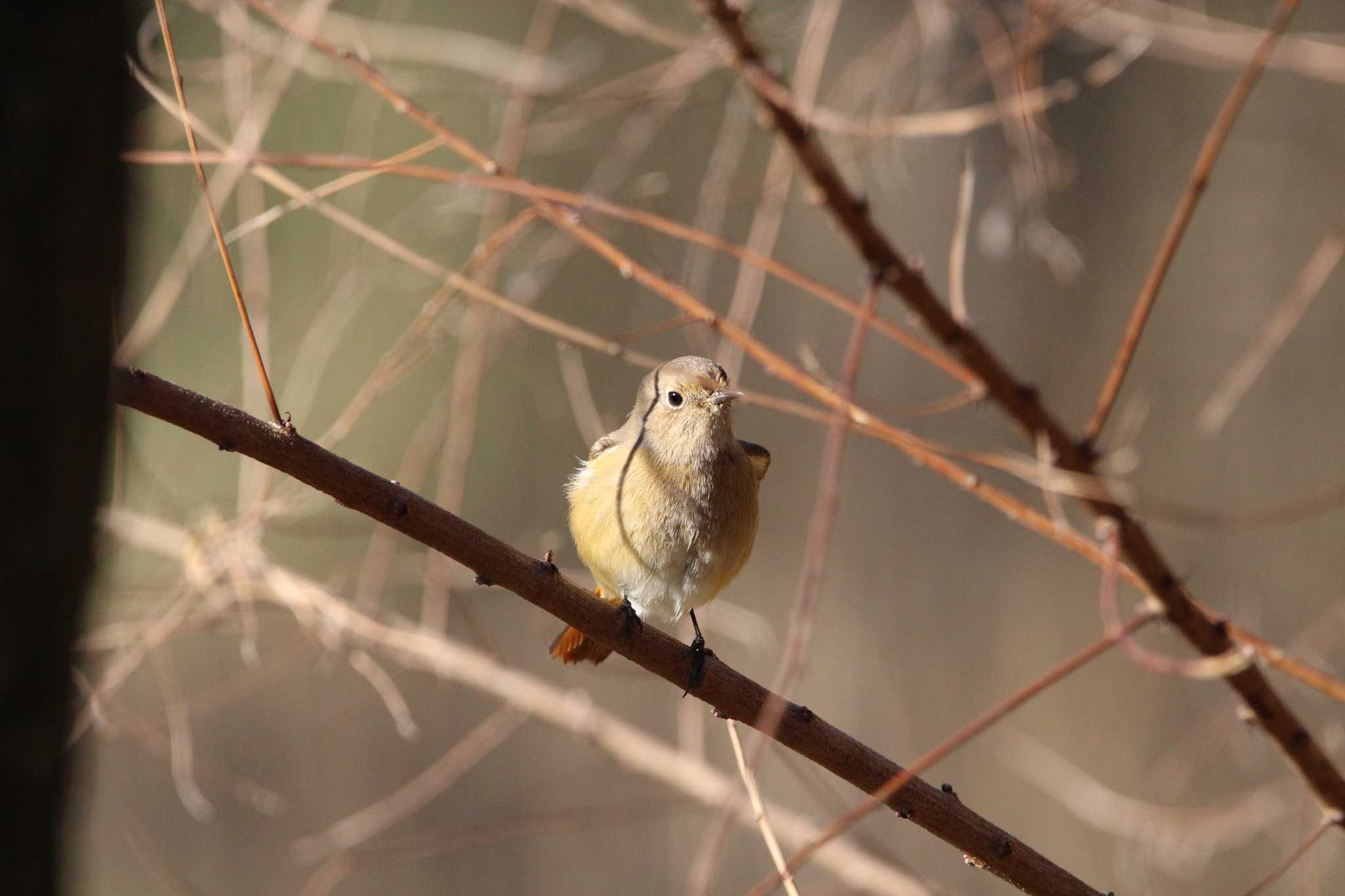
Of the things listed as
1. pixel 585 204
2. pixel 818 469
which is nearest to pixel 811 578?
pixel 585 204

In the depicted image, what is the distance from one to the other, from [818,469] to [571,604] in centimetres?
357

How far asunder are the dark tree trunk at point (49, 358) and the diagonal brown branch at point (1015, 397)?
752 mm

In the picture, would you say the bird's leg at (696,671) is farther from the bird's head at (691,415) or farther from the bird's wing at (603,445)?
the bird's wing at (603,445)

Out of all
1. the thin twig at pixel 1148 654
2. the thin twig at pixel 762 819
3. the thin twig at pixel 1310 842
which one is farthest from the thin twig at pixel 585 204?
the thin twig at pixel 1310 842

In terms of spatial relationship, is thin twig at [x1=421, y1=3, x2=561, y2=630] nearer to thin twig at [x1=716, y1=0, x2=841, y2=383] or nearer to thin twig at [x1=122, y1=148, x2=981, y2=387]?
thin twig at [x1=122, y1=148, x2=981, y2=387]

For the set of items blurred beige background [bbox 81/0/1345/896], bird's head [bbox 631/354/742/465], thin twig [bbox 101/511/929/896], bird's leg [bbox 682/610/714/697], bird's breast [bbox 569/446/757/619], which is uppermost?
blurred beige background [bbox 81/0/1345/896]

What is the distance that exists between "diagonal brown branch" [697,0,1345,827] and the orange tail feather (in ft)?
4.37

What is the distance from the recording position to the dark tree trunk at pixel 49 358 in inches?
54.3

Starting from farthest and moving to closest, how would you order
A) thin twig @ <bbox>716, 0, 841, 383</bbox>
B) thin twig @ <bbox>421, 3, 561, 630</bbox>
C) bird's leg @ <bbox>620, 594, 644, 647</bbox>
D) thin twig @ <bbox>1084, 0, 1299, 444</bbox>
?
1. thin twig @ <bbox>421, 3, 561, 630</bbox>
2. thin twig @ <bbox>716, 0, 841, 383</bbox>
3. bird's leg @ <bbox>620, 594, 644, 647</bbox>
4. thin twig @ <bbox>1084, 0, 1299, 444</bbox>

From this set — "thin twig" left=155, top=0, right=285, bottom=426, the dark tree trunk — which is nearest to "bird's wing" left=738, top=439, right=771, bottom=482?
"thin twig" left=155, top=0, right=285, bottom=426

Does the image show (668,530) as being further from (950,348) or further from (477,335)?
(950,348)

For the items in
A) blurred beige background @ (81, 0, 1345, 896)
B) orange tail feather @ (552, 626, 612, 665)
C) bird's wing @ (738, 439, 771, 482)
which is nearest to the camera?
orange tail feather @ (552, 626, 612, 665)

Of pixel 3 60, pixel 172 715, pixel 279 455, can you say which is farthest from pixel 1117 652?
pixel 3 60

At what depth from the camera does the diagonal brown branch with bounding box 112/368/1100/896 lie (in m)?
1.47
